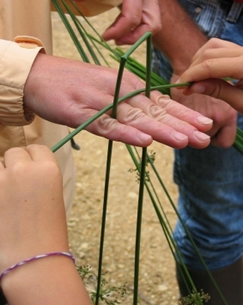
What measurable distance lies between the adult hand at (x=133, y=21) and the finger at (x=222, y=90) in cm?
27

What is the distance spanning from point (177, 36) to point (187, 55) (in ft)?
0.15

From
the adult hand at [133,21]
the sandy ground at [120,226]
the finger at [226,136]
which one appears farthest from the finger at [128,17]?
the sandy ground at [120,226]

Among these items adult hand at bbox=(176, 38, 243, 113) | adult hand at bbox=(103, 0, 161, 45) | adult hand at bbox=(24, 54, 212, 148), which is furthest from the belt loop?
adult hand at bbox=(24, 54, 212, 148)

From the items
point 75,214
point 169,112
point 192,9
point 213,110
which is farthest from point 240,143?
point 75,214

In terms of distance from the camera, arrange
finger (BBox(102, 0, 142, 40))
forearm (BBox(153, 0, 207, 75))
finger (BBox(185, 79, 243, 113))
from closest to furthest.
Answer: finger (BBox(185, 79, 243, 113)) < finger (BBox(102, 0, 142, 40)) < forearm (BBox(153, 0, 207, 75))

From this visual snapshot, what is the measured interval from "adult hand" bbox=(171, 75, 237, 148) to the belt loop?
228 millimetres

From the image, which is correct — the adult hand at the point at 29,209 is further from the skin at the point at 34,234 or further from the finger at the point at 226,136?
the finger at the point at 226,136

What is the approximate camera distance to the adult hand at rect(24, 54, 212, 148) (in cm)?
62

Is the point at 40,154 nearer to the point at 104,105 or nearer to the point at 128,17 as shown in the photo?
the point at 104,105

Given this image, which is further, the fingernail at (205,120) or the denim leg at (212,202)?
the denim leg at (212,202)

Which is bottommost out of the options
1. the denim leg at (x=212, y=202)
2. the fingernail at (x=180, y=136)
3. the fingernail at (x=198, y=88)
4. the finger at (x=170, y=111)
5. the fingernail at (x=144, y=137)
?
the denim leg at (x=212, y=202)

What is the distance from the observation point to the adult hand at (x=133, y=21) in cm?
99

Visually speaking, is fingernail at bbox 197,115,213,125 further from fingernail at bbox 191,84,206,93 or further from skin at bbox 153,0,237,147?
skin at bbox 153,0,237,147

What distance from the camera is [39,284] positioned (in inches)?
21.3
